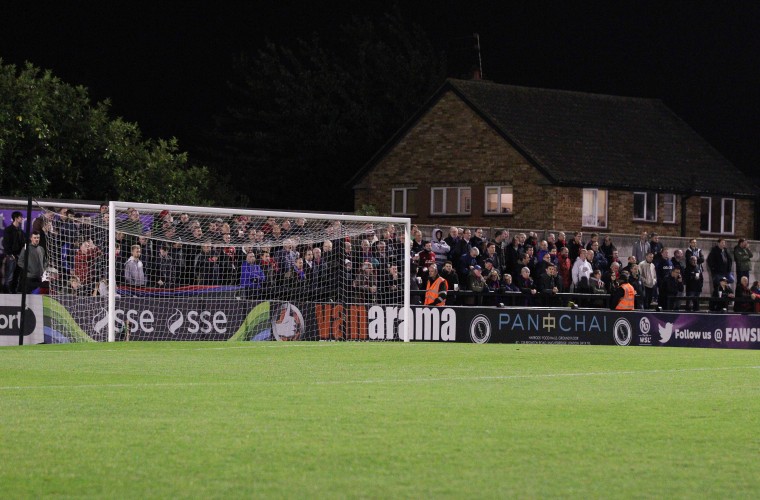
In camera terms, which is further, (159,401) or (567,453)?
(159,401)

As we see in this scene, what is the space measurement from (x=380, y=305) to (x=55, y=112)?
58.1 feet

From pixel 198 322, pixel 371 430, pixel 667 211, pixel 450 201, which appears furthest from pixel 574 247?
pixel 667 211

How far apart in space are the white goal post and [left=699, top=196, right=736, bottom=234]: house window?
30124 millimetres

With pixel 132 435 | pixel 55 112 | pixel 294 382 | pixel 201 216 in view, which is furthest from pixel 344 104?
pixel 132 435

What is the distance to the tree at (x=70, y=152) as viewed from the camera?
36531 millimetres

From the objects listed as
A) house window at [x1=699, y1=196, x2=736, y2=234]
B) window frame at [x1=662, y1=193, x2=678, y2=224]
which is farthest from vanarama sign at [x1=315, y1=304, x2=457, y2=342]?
house window at [x1=699, y1=196, x2=736, y2=234]

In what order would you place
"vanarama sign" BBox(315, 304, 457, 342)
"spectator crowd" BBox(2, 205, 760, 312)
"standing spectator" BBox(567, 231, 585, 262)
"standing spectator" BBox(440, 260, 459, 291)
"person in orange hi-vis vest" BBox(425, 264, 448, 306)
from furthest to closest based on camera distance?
"standing spectator" BBox(567, 231, 585, 262), "standing spectator" BBox(440, 260, 459, 291), "person in orange hi-vis vest" BBox(425, 264, 448, 306), "vanarama sign" BBox(315, 304, 457, 342), "spectator crowd" BBox(2, 205, 760, 312)

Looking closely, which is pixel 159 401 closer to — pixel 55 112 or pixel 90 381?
pixel 90 381

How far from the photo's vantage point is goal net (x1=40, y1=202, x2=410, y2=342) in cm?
2172

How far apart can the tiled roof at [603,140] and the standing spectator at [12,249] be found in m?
28.8

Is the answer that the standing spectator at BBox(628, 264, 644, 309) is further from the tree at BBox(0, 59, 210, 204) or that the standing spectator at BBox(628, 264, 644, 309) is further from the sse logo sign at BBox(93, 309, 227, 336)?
the tree at BBox(0, 59, 210, 204)

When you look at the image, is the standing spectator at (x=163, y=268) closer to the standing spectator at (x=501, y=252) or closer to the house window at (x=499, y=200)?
the standing spectator at (x=501, y=252)

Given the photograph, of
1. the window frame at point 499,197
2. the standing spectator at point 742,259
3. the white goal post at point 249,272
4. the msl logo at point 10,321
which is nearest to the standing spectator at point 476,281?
the white goal post at point 249,272

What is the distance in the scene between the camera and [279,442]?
859 centimetres
